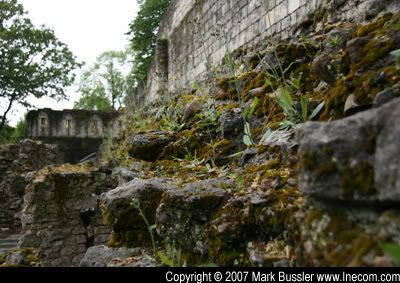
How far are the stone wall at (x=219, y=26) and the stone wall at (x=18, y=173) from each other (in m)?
3.71

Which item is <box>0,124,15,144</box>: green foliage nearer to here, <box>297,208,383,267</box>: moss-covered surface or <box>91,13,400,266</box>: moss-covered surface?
<box>91,13,400,266</box>: moss-covered surface

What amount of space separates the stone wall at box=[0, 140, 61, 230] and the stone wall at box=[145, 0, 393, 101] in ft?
12.2

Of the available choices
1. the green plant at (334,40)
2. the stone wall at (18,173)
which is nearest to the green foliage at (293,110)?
the green plant at (334,40)

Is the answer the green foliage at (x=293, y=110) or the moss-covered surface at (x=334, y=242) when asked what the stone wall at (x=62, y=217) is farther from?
the moss-covered surface at (x=334, y=242)

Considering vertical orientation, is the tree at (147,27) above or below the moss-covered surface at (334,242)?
above

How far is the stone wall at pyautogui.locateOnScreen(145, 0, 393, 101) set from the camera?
4.58m


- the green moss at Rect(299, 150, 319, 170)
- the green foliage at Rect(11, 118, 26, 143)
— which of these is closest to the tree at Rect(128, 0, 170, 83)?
the green foliage at Rect(11, 118, 26, 143)

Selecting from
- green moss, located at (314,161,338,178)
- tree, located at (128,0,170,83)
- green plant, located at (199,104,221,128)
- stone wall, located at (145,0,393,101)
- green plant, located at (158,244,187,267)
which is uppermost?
tree, located at (128,0,170,83)

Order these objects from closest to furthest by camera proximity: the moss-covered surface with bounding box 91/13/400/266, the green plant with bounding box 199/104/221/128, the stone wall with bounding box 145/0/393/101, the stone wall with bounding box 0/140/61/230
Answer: the moss-covered surface with bounding box 91/13/400/266
the green plant with bounding box 199/104/221/128
the stone wall with bounding box 145/0/393/101
the stone wall with bounding box 0/140/61/230

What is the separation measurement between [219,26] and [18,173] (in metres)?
10.1

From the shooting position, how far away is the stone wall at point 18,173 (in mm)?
12383

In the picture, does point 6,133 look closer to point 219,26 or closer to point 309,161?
point 219,26

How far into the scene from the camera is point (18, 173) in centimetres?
1256

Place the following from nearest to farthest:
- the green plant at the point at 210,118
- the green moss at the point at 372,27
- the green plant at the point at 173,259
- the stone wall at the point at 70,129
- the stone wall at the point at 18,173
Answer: the green plant at the point at 173,259, the green moss at the point at 372,27, the green plant at the point at 210,118, the stone wall at the point at 18,173, the stone wall at the point at 70,129
